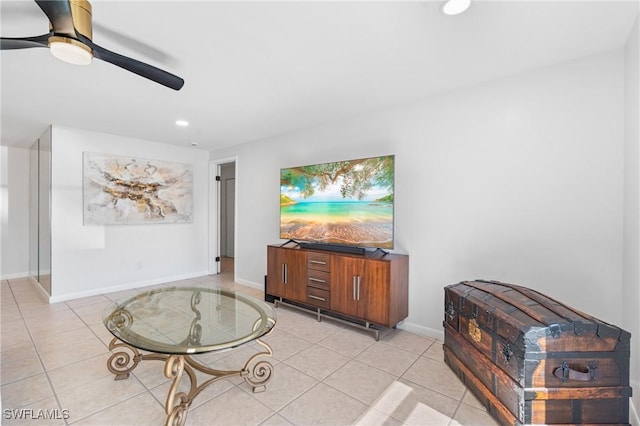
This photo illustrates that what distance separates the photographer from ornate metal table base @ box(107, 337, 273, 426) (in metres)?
1.63

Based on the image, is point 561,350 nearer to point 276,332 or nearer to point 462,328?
point 462,328

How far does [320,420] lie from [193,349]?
2.81 ft

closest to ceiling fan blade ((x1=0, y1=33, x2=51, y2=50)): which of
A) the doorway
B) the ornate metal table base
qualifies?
the ornate metal table base

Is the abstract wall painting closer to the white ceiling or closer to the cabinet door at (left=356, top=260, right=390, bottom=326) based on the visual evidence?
the white ceiling

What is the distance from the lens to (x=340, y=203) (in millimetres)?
3283

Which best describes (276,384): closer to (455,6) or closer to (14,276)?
(455,6)

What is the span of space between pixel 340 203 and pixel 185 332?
6.42 feet

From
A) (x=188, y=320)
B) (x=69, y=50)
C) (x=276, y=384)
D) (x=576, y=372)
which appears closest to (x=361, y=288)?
(x=276, y=384)

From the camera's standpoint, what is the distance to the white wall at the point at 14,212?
5.20m

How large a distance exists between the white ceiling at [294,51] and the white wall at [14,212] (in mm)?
2771

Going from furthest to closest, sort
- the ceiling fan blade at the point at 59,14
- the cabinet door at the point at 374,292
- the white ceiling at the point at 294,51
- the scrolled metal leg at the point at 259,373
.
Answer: the cabinet door at the point at 374,292
the scrolled metal leg at the point at 259,373
the white ceiling at the point at 294,51
the ceiling fan blade at the point at 59,14

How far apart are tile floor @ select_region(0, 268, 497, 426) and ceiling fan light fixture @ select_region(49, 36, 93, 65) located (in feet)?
6.64

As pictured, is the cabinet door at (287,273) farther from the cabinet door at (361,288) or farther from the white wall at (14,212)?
the white wall at (14,212)

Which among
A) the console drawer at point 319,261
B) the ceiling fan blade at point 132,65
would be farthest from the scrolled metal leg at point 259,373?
the ceiling fan blade at point 132,65
